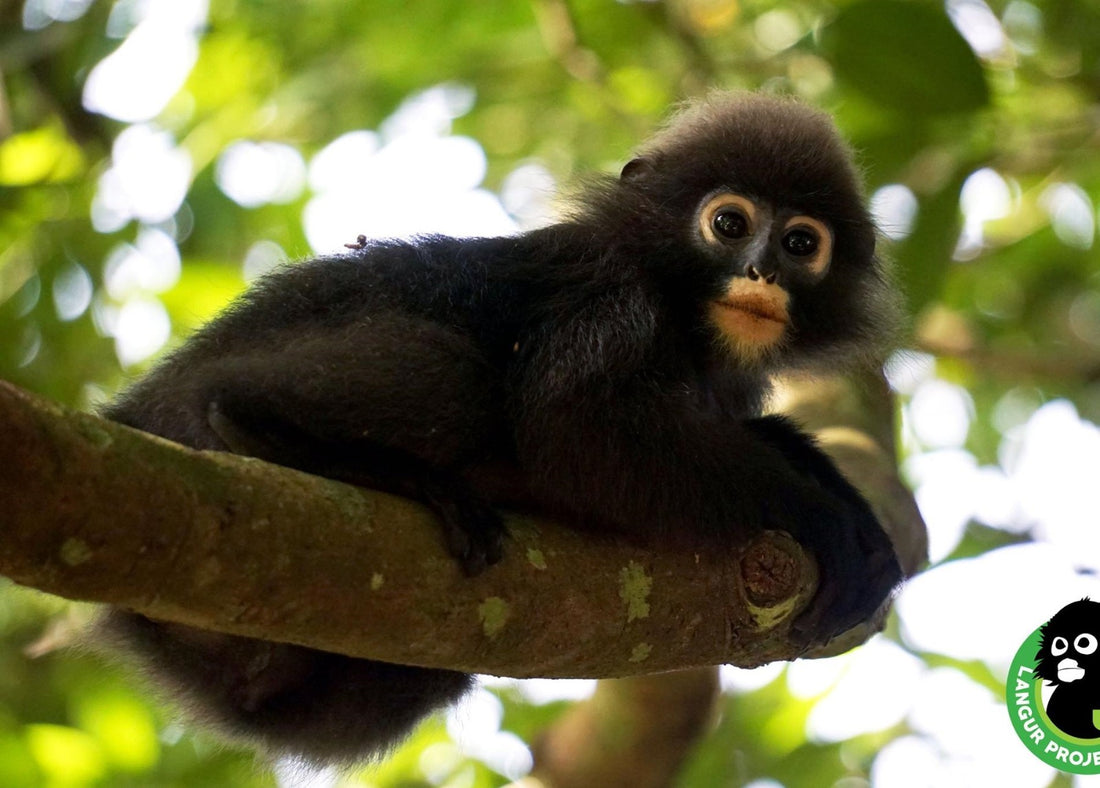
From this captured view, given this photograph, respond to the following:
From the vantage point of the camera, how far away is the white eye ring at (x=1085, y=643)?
4.72 meters

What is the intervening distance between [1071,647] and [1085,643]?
51 millimetres

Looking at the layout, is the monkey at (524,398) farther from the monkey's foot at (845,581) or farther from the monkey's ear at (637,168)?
the monkey's ear at (637,168)

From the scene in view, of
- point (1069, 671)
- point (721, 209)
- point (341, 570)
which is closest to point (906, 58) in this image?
point (721, 209)

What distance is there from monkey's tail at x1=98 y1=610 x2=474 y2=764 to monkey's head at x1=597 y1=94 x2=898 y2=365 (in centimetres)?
148

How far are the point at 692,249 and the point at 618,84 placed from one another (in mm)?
3247

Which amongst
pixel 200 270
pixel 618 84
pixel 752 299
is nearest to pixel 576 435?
pixel 752 299

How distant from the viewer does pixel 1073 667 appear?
4.84 m

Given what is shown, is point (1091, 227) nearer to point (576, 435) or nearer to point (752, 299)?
point (752, 299)

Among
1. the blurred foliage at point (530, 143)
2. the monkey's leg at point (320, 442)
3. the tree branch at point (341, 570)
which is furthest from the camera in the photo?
the blurred foliage at point (530, 143)

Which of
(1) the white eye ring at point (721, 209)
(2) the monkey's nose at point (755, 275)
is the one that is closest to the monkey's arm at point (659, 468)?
(2) the monkey's nose at point (755, 275)

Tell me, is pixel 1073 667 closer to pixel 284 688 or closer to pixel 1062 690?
pixel 1062 690

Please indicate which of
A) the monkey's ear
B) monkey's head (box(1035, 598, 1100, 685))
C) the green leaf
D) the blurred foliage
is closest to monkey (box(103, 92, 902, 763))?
the monkey's ear

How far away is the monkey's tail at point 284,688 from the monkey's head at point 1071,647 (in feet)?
7.33

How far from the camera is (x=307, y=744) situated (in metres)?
3.83
